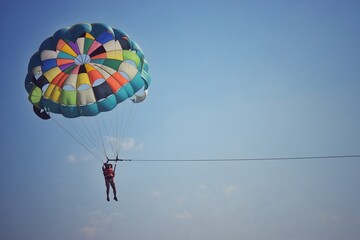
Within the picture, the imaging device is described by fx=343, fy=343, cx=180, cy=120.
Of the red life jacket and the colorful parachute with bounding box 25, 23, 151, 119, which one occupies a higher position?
the colorful parachute with bounding box 25, 23, 151, 119

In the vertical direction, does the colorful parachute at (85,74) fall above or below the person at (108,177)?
above

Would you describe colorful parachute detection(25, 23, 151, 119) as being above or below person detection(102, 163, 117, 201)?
above

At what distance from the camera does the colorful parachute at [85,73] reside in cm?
1234

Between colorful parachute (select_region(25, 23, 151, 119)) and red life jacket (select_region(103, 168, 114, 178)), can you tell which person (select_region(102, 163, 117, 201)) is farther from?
colorful parachute (select_region(25, 23, 151, 119))

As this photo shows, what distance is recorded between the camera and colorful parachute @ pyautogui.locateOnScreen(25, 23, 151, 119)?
1234cm

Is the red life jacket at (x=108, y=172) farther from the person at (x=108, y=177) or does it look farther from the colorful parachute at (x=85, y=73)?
the colorful parachute at (x=85, y=73)

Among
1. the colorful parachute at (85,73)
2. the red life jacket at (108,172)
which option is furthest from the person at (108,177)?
the colorful parachute at (85,73)

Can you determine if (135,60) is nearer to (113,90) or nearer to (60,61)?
(113,90)

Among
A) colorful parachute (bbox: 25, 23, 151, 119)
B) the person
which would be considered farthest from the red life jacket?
colorful parachute (bbox: 25, 23, 151, 119)

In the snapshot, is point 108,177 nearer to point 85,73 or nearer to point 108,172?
point 108,172

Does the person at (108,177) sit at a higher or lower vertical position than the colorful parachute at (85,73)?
lower

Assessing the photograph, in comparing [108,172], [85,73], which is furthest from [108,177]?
[85,73]

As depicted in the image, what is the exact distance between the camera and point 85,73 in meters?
12.7

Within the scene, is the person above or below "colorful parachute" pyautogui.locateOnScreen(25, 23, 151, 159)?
below
